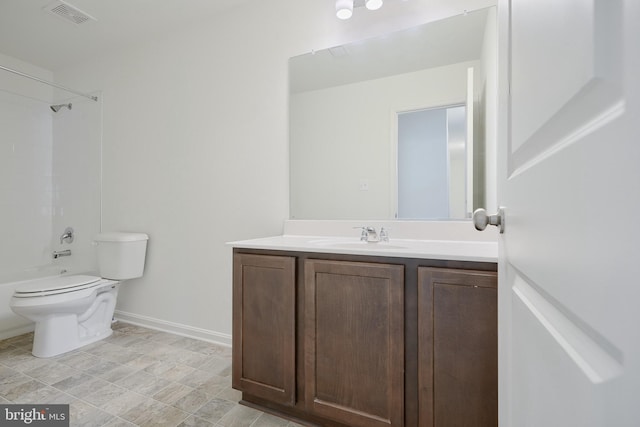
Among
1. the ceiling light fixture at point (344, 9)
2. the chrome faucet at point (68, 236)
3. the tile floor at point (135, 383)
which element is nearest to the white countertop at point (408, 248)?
the tile floor at point (135, 383)

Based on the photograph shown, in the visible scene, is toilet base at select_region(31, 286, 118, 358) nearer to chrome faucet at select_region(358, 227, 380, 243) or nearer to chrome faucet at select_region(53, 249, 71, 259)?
chrome faucet at select_region(53, 249, 71, 259)

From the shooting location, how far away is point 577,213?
0.32m

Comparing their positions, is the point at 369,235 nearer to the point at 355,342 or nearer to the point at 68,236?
the point at 355,342

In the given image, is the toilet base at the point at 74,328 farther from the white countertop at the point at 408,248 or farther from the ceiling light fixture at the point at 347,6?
the ceiling light fixture at the point at 347,6

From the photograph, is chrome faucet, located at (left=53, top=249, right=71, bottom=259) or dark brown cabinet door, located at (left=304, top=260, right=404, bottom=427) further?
chrome faucet, located at (left=53, top=249, right=71, bottom=259)

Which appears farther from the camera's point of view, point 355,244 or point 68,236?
point 68,236

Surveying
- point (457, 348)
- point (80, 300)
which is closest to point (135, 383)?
point (80, 300)

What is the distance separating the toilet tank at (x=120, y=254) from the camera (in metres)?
2.42

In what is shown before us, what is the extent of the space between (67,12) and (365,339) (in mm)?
3028

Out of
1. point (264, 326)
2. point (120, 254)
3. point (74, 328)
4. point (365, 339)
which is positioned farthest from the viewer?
point (120, 254)

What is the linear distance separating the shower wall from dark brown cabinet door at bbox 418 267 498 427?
119 inches

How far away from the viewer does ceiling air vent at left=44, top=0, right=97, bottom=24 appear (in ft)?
7.07

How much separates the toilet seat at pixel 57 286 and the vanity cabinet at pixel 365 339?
4.67 feet

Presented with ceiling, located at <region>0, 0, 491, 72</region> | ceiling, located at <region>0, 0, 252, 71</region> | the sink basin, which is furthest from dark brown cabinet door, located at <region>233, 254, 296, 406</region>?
ceiling, located at <region>0, 0, 252, 71</region>
